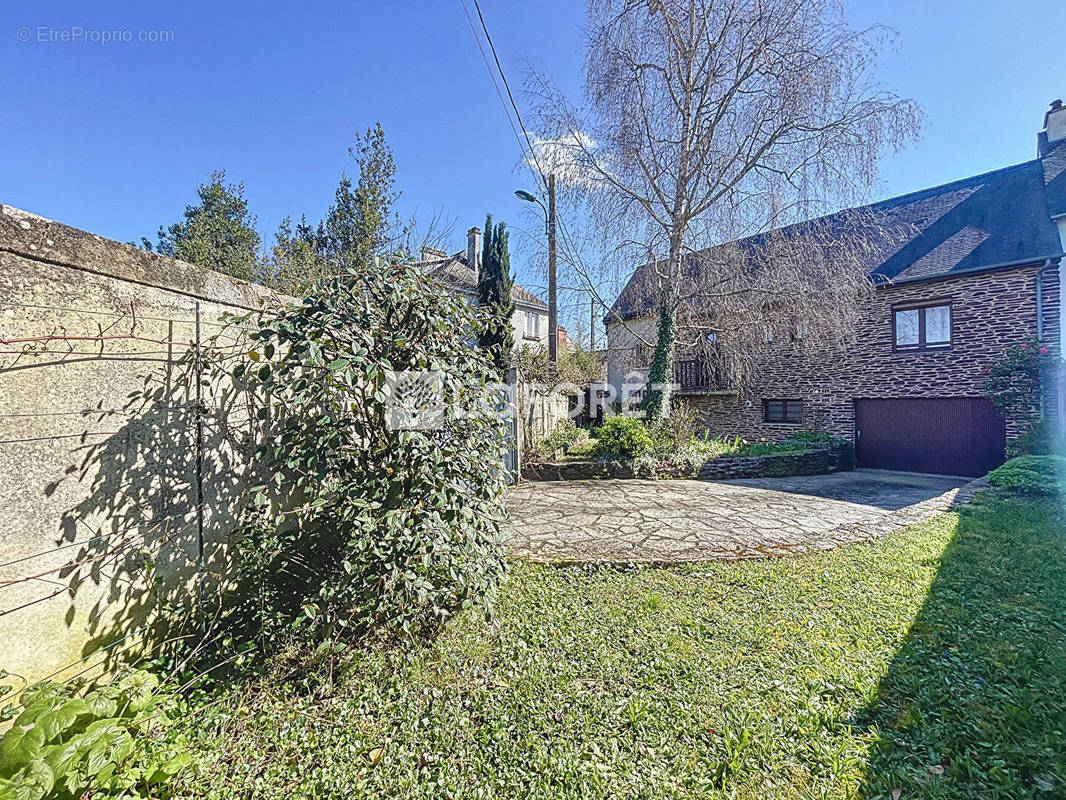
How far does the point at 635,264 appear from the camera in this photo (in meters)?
9.63

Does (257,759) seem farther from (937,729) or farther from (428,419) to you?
(937,729)

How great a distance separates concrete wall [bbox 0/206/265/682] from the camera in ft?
5.22

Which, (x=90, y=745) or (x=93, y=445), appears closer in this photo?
(x=90, y=745)

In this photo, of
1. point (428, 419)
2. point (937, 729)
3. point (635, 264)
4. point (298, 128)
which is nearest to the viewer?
point (937, 729)

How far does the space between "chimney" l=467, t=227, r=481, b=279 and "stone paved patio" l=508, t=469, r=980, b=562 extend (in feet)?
41.1

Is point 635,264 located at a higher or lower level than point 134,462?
higher

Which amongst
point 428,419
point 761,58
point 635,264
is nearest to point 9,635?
point 428,419

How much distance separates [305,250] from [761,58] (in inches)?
387

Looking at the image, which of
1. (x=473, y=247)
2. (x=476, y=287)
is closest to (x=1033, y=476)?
(x=476, y=287)

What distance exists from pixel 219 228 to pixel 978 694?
17.3 meters

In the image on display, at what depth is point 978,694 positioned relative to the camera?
2074mm
